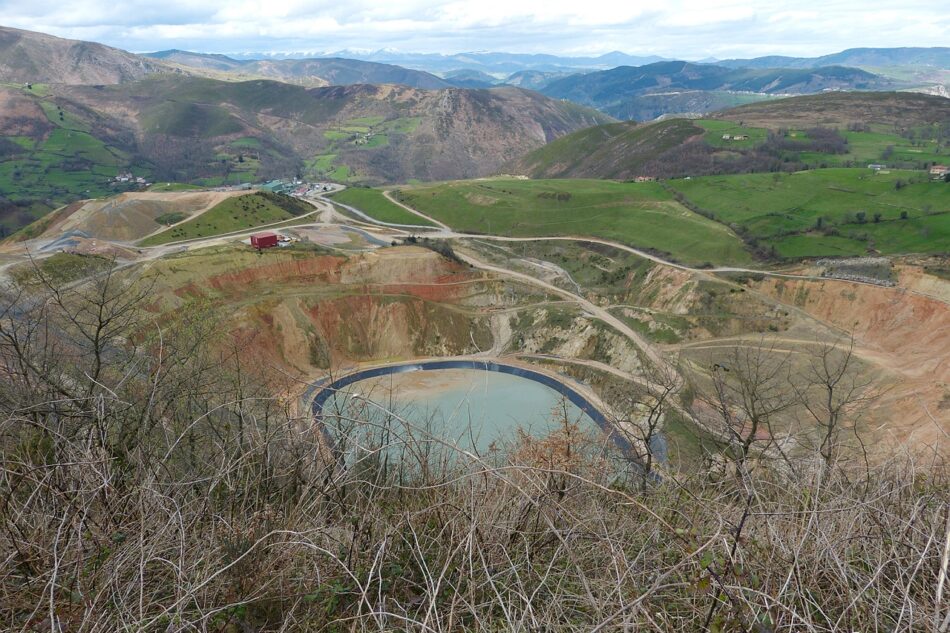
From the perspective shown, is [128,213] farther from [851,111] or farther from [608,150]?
[851,111]

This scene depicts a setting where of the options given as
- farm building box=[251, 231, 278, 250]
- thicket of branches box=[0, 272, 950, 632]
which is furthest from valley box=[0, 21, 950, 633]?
farm building box=[251, 231, 278, 250]

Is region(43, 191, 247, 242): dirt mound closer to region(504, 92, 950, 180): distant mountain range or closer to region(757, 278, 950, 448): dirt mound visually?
region(757, 278, 950, 448): dirt mound

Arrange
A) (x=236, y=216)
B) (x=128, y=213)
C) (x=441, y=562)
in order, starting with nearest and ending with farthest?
(x=441, y=562) → (x=128, y=213) → (x=236, y=216)

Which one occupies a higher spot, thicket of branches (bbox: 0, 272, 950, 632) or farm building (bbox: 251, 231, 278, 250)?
thicket of branches (bbox: 0, 272, 950, 632)

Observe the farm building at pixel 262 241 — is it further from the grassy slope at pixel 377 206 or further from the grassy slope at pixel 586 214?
the grassy slope at pixel 586 214

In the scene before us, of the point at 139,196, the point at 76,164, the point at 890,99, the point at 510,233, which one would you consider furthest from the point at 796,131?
the point at 76,164

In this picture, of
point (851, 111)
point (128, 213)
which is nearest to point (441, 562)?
point (128, 213)
